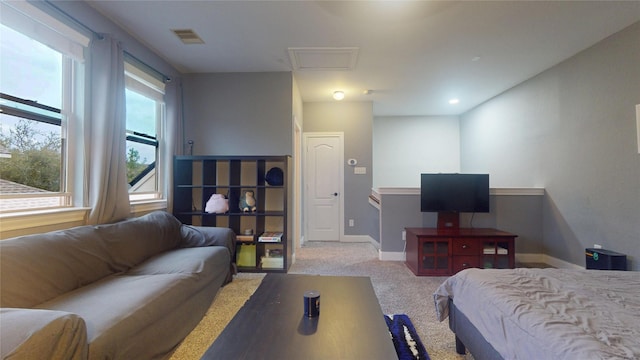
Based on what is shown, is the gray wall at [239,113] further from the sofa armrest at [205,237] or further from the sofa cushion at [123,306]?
the sofa cushion at [123,306]

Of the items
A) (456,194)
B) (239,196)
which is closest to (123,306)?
(239,196)

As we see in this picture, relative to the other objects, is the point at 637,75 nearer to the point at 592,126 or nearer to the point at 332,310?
the point at 592,126

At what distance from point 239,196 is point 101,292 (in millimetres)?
1975

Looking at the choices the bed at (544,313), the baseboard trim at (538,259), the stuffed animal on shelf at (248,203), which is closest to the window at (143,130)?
the stuffed animal on shelf at (248,203)

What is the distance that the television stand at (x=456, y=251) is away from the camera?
312cm

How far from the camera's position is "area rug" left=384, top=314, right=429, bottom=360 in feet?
5.40

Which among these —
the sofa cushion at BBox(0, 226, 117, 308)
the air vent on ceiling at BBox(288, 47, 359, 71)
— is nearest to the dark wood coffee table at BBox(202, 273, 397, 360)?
the sofa cushion at BBox(0, 226, 117, 308)

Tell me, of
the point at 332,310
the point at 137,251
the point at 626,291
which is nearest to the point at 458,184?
the point at 626,291

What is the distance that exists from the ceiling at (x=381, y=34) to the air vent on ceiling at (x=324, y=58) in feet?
0.08

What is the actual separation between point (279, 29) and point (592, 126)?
3.53 meters

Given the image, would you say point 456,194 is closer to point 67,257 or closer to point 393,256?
point 393,256

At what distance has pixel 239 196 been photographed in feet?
11.4

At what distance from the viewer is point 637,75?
249 centimetres

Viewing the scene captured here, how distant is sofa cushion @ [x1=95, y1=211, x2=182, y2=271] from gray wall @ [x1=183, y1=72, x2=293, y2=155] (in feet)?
4.26
